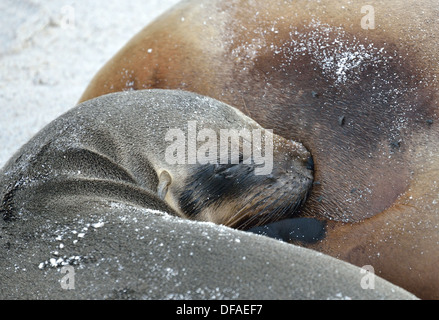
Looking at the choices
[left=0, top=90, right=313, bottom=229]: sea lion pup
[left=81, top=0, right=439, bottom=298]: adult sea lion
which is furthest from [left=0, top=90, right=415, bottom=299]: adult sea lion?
[left=81, top=0, right=439, bottom=298]: adult sea lion

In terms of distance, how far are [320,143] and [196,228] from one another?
93 cm

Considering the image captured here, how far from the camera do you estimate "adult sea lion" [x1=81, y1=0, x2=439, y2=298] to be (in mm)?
2125

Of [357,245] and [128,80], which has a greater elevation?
[128,80]

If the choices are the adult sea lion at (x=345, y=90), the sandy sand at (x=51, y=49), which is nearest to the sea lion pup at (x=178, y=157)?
the adult sea lion at (x=345, y=90)

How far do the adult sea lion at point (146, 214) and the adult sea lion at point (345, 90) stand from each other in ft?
0.48

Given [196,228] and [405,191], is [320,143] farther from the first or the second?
[196,228]

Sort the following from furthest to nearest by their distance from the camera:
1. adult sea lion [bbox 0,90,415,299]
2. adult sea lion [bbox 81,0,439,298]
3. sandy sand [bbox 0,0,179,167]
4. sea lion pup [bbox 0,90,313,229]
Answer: sandy sand [bbox 0,0,179,167], adult sea lion [bbox 81,0,439,298], sea lion pup [bbox 0,90,313,229], adult sea lion [bbox 0,90,415,299]

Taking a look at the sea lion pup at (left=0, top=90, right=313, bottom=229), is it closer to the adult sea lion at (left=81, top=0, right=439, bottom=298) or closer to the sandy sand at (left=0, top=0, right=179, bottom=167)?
the adult sea lion at (left=81, top=0, right=439, bottom=298)

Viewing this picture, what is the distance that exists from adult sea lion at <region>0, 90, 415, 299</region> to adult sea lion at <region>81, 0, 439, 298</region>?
0.15m

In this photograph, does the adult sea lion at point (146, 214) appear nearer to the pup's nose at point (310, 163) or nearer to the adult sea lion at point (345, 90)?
the pup's nose at point (310, 163)

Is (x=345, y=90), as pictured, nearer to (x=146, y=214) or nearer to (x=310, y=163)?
(x=310, y=163)

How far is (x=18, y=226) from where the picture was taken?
1.69 metres

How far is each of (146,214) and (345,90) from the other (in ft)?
3.48
